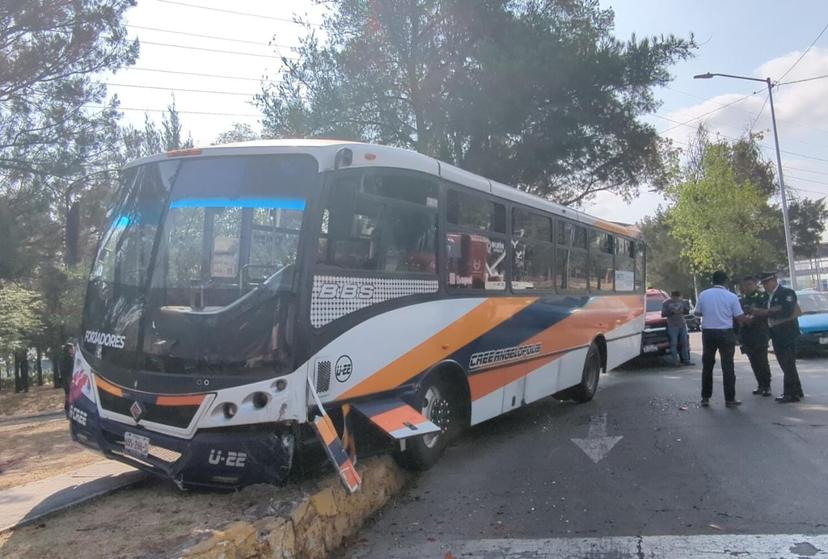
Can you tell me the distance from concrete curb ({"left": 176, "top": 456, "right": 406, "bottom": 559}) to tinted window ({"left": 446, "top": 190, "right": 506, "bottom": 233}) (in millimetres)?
2516

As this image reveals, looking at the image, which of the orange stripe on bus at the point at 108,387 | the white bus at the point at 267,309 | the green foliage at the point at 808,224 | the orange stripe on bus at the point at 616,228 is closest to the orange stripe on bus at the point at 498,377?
the white bus at the point at 267,309

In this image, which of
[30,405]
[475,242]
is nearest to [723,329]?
[475,242]

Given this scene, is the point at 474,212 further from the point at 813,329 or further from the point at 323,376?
the point at 813,329

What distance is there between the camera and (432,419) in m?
6.23

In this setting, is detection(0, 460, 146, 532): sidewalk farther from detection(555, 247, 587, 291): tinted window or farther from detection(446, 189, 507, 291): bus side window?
detection(555, 247, 587, 291): tinted window

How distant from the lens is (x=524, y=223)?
8.23 m

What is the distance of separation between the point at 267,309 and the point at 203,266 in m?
0.67

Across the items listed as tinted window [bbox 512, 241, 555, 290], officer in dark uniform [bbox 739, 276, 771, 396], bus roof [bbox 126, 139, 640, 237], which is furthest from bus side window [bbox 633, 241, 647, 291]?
bus roof [bbox 126, 139, 640, 237]

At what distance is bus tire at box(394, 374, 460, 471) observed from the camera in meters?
5.98

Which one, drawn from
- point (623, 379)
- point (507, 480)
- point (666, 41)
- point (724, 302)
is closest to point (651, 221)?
point (666, 41)

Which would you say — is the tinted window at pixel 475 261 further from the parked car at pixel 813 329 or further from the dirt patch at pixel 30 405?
the dirt patch at pixel 30 405

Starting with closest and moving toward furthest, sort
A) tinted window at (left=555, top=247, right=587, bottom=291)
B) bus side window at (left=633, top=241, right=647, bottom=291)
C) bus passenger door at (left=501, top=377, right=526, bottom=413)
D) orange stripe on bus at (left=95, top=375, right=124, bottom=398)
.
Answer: orange stripe on bus at (left=95, top=375, right=124, bottom=398), bus passenger door at (left=501, top=377, right=526, bottom=413), tinted window at (left=555, top=247, right=587, bottom=291), bus side window at (left=633, top=241, right=647, bottom=291)

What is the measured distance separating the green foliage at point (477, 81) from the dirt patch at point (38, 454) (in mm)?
8444

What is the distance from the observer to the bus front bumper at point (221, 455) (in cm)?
436
